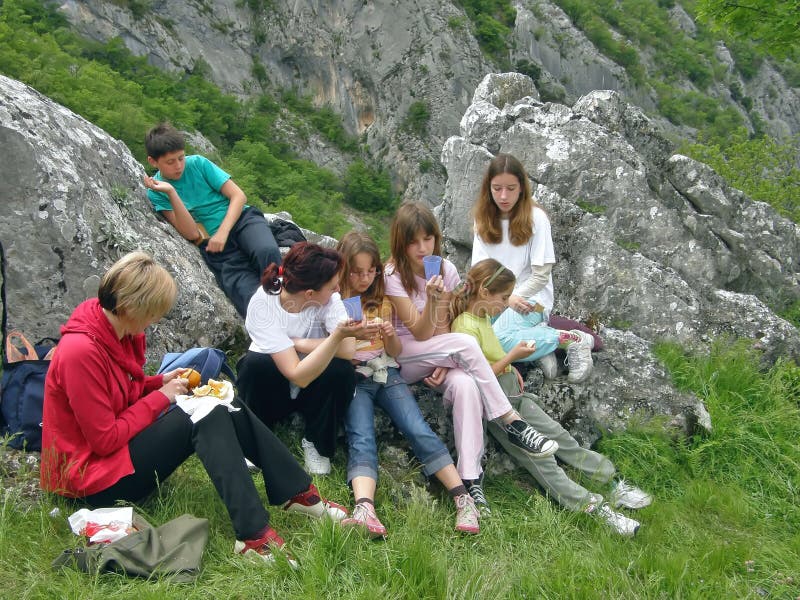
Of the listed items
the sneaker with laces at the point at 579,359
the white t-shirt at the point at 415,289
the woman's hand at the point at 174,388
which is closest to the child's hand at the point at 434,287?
the white t-shirt at the point at 415,289

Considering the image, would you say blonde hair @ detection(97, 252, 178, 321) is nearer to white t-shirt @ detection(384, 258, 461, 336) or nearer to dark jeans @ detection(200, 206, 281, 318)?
white t-shirt @ detection(384, 258, 461, 336)

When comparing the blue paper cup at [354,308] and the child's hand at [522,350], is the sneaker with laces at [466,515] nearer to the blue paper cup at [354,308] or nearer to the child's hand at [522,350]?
the child's hand at [522,350]

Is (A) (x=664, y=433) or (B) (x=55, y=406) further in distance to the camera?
(A) (x=664, y=433)

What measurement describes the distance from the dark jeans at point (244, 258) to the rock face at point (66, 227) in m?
0.29

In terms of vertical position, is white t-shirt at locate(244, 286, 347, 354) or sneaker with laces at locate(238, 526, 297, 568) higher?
white t-shirt at locate(244, 286, 347, 354)

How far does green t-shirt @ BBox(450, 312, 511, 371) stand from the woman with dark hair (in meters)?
0.98

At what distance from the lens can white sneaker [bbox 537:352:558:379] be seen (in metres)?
4.75

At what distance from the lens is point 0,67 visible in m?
20.6

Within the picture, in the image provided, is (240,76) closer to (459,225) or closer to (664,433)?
(459,225)

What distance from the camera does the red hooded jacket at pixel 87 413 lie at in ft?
9.13

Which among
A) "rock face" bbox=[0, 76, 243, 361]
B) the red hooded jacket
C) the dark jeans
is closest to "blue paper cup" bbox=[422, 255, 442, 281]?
the dark jeans

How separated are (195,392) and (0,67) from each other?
2303 centimetres

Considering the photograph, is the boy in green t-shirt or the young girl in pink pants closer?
the young girl in pink pants

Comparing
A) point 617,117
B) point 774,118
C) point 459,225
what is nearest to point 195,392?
point 459,225
